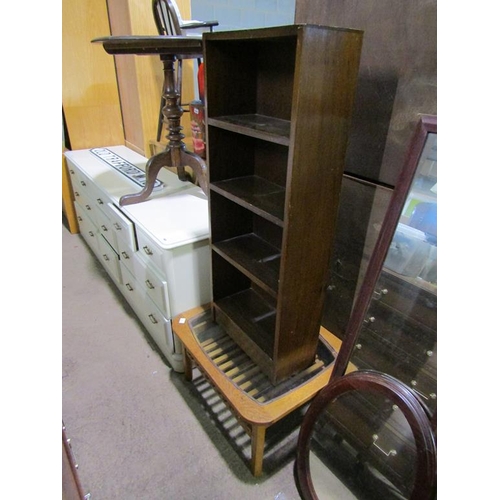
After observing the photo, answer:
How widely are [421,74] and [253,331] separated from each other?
0.98m

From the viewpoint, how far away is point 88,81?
2506 millimetres

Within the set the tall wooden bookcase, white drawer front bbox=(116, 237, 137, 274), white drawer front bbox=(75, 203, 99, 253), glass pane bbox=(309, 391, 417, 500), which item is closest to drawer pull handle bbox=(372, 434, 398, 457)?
glass pane bbox=(309, 391, 417, 500)

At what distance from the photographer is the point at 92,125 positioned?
104 inches

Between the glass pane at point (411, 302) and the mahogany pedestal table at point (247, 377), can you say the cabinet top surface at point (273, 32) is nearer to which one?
the glass pane at point (411, 302)

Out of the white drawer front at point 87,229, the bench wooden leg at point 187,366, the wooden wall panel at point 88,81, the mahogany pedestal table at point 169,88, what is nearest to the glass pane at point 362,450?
the bench wooden leg at point 187,366

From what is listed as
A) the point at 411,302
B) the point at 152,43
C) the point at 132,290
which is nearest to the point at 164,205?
the point at 132,290

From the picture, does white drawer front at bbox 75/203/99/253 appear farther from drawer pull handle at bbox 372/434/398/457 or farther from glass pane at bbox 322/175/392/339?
drawer pull handle at bbox 372/434/398/457

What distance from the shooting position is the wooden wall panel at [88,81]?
7.60 ft

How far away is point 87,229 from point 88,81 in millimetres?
1096

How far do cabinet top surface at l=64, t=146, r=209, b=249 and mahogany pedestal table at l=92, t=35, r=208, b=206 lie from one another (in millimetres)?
79

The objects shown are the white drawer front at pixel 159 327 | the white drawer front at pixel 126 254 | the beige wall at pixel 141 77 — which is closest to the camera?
the white drawer front at pixel 159 327

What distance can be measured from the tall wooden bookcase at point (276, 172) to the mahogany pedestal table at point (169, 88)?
0.26 metres
